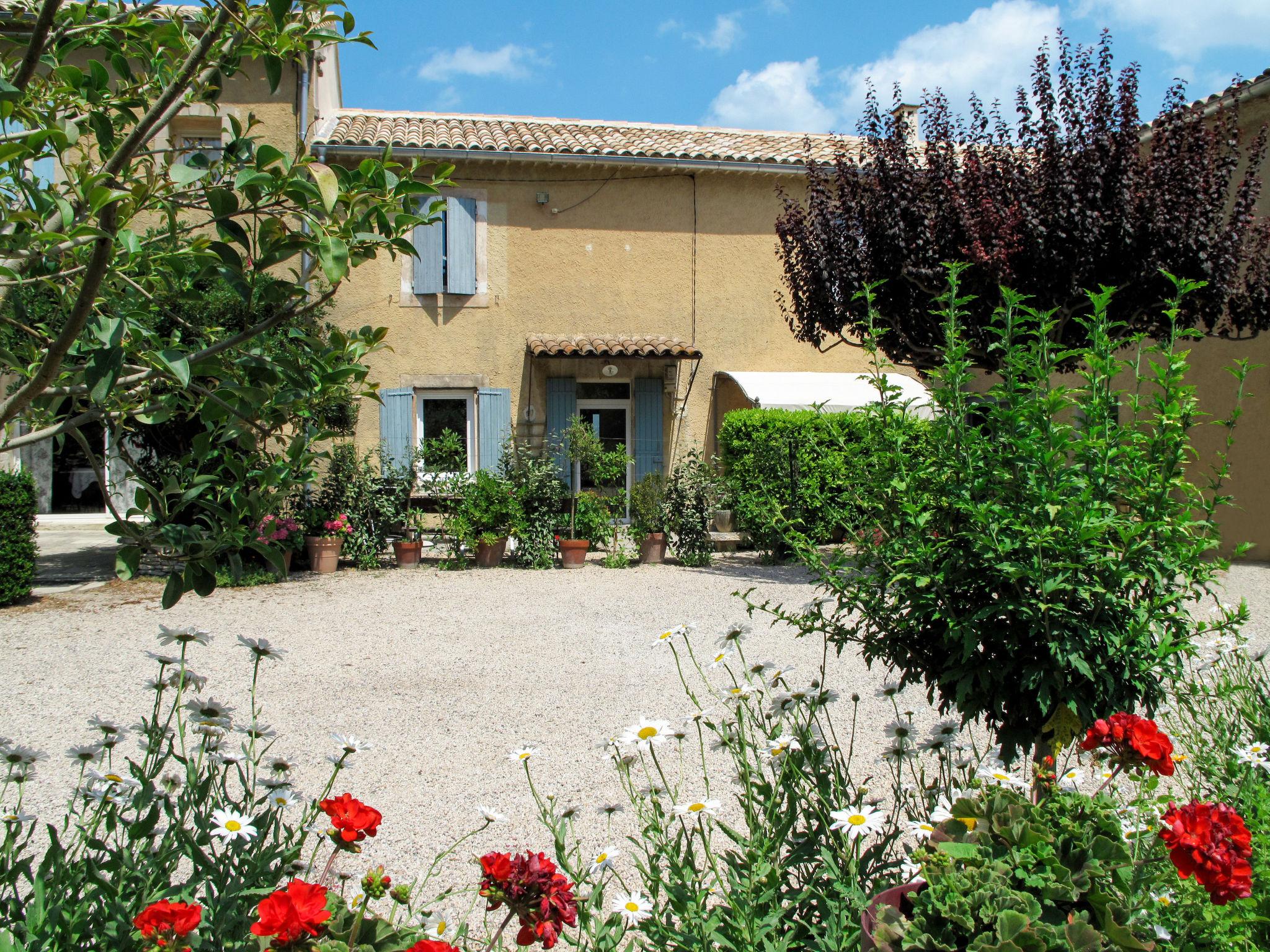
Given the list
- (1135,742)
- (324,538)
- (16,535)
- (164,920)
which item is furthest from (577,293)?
(164,920)

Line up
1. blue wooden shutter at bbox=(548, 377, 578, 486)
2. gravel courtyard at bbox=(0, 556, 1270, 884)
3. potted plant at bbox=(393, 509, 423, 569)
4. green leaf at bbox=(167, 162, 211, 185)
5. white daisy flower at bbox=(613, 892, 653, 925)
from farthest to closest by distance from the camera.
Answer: blue wooden shutter at bbox=(548, 377, 578, 486), potted plant at bbox=(393, 509, 423, 569), gravel courtyard at bbox=(0, 556, 1270, 884), white daisy flower at bbox=(613, 892, 653, 925), green leaf at bbox=(167, 162, 211, 185)

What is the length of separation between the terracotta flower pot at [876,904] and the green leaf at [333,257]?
158cm

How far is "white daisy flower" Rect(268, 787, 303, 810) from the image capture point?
2.26 m

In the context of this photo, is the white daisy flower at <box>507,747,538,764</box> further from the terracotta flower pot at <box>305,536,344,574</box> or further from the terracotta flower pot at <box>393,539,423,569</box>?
the terracotta flower pot at <box>393,539,423,569</box>

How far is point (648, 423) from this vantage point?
600 inches

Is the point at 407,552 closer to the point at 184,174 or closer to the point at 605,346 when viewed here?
the point at 605,346

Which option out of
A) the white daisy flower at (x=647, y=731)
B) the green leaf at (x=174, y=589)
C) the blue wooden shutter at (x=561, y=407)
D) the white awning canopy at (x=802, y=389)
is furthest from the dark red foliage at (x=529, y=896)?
the blue wooden shutter at (x=561, y=407)

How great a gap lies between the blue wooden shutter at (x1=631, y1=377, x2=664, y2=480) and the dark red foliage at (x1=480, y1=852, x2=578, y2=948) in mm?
13411

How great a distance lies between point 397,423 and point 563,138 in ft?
18.8

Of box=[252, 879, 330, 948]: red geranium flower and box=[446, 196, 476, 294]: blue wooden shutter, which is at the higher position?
box=[446, 196, 476, 294]: blue wooden shutter

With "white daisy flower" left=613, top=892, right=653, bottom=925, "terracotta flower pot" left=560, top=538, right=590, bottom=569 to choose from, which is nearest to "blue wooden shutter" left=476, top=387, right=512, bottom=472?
"terracotta flower pot" left=560, top=538, right=590, bottom=569

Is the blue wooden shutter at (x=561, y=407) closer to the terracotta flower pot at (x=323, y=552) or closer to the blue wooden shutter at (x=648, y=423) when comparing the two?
the blue wooden shutter at (x=648, y=423)

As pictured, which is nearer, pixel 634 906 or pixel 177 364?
pixel 177 364

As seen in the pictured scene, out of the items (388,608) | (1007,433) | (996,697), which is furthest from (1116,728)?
(388,608)
